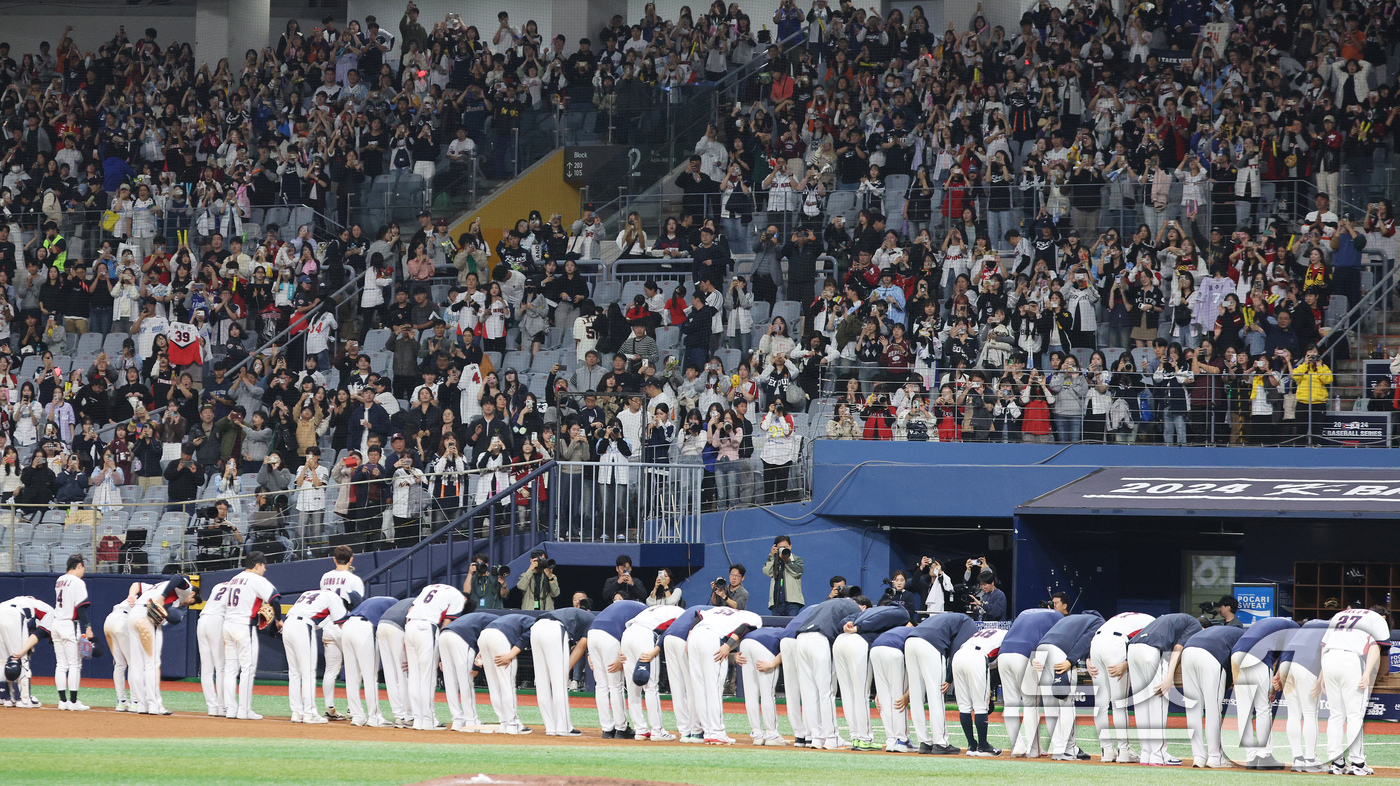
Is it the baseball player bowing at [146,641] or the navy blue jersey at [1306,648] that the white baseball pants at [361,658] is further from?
the navy blue jersey at [1306,648]

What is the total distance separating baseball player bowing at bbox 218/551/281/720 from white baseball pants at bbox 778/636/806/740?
4922mm

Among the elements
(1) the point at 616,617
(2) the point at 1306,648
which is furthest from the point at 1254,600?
(1) the point at 616,617

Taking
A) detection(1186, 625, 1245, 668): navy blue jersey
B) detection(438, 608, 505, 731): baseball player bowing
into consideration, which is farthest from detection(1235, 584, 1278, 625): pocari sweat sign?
detection(438, 608, 505, 731): baseball player bowing

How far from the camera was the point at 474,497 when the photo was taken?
71.1 ft

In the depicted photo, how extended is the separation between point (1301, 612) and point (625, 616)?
28.4 ft

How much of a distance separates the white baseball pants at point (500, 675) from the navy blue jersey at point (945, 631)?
3.55 m

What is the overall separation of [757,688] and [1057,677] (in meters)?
2.53

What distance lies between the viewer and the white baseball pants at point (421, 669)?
15484 millimetres

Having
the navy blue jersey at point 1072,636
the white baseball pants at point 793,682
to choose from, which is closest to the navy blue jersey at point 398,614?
the white baseball pants at point 793,682

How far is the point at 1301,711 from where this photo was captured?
1367cm

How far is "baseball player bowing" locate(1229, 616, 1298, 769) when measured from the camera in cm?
1373

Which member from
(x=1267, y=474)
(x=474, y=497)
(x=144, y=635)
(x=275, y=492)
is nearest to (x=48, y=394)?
(x=275, y=492)

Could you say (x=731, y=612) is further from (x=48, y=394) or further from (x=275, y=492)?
(x=48, y=394)

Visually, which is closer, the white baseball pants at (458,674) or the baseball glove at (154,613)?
the white baseball pants at (458,674)
